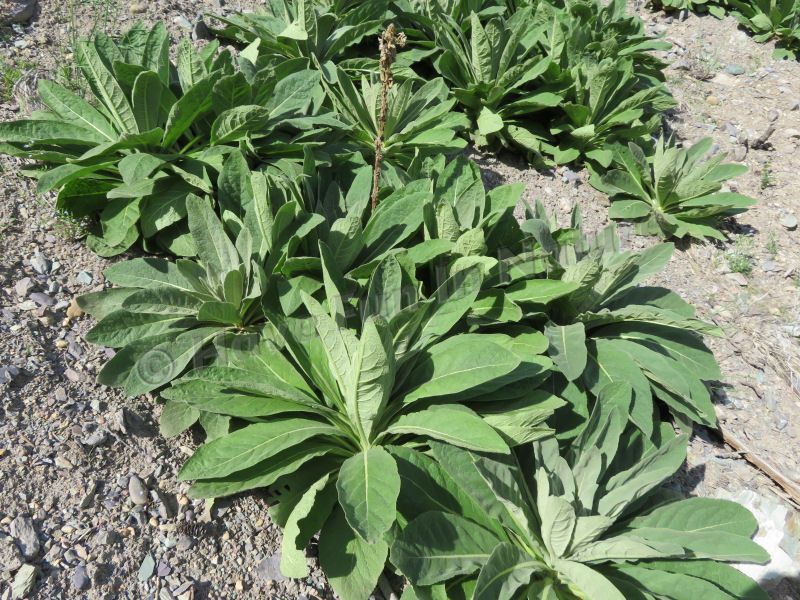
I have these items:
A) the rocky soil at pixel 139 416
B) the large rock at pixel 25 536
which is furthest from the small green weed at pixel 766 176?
the large rock at pixel 25 536

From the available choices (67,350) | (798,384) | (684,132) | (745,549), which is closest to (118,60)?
(67,350)

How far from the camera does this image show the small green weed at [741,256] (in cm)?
447

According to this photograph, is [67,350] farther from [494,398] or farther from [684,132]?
[684,132]

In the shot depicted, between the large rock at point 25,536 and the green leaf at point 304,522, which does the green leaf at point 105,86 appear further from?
Result: the green leaf at point 304,522

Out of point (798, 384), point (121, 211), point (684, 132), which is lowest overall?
point (798, 384)

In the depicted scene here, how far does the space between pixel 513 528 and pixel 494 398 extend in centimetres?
54

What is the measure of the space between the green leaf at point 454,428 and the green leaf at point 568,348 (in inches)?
24.1

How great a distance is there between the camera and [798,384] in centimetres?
372

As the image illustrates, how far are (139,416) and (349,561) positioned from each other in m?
1.16

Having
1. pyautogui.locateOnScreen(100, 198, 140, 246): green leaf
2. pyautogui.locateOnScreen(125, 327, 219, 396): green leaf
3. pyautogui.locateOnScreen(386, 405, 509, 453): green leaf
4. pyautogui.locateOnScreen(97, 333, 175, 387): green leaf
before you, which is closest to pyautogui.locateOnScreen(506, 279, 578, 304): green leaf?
pyautogui.locateOnScreen(386, 405, 509, 453): green leaf

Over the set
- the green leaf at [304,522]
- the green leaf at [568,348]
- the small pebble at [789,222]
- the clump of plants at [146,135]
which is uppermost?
the clump of plants at [146,135]

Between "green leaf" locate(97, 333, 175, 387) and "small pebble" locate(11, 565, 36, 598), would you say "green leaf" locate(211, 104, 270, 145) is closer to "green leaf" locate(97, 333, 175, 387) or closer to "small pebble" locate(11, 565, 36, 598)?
"green leaf" locate(97, 333, 175, 387)

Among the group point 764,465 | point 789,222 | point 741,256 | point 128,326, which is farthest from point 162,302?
point 789,222

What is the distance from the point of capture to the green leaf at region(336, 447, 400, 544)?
76.2 inches
